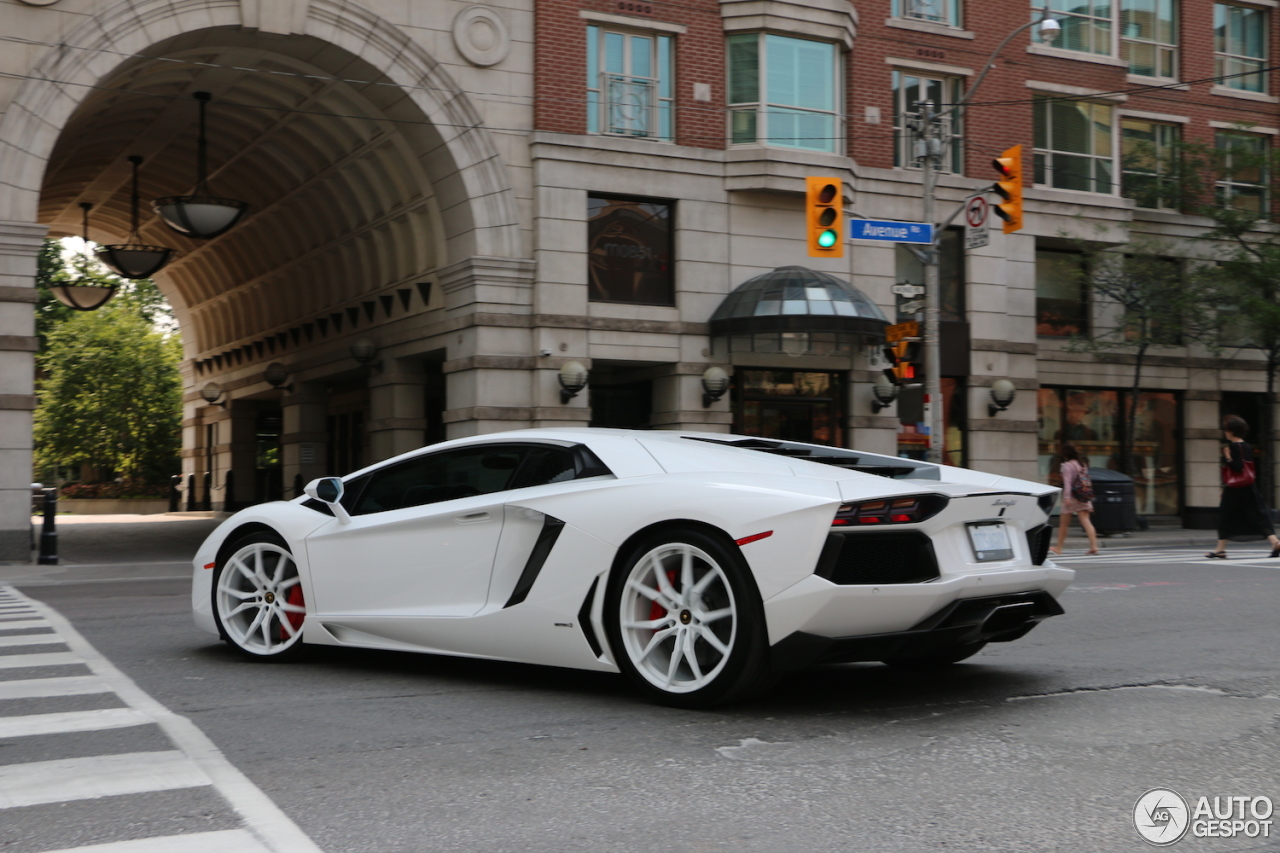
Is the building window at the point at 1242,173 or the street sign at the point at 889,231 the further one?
the building window at the point at 1242,173

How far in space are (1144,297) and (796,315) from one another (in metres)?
8.89

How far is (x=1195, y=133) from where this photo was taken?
93.7ft

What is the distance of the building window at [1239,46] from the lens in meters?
29.1

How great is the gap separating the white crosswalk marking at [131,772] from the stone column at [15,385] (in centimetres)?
1273

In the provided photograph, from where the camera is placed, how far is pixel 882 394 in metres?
24.4

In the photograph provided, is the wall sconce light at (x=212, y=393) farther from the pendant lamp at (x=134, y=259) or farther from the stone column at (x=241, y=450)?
the pendant lamp at (x=134, y=259)

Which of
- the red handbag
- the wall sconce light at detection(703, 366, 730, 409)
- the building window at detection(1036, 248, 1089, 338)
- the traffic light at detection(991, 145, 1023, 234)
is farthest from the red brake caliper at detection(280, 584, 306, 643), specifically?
the building window at detection(1036, 248, 1089, 338)

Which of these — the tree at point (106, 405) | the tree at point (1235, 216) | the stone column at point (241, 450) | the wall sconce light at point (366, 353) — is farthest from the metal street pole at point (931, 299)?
the tree at point (106, 405)

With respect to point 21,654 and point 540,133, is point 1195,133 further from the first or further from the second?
point 21,654

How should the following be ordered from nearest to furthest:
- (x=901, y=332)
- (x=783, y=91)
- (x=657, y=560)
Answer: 1. (x=657, y=560)
2. (x=901, y=332)
3. (x=783, y=91)

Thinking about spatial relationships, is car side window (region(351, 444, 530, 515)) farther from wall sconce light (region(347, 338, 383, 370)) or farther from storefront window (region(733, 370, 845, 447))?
wall sconce light (region(347, 338, 383, 370))

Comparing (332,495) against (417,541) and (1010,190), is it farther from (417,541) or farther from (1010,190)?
(1010,190)

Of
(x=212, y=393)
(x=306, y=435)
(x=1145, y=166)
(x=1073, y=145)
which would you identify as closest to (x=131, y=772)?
(x=1073, y=145)

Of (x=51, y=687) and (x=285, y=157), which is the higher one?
(x=285, y=157)
